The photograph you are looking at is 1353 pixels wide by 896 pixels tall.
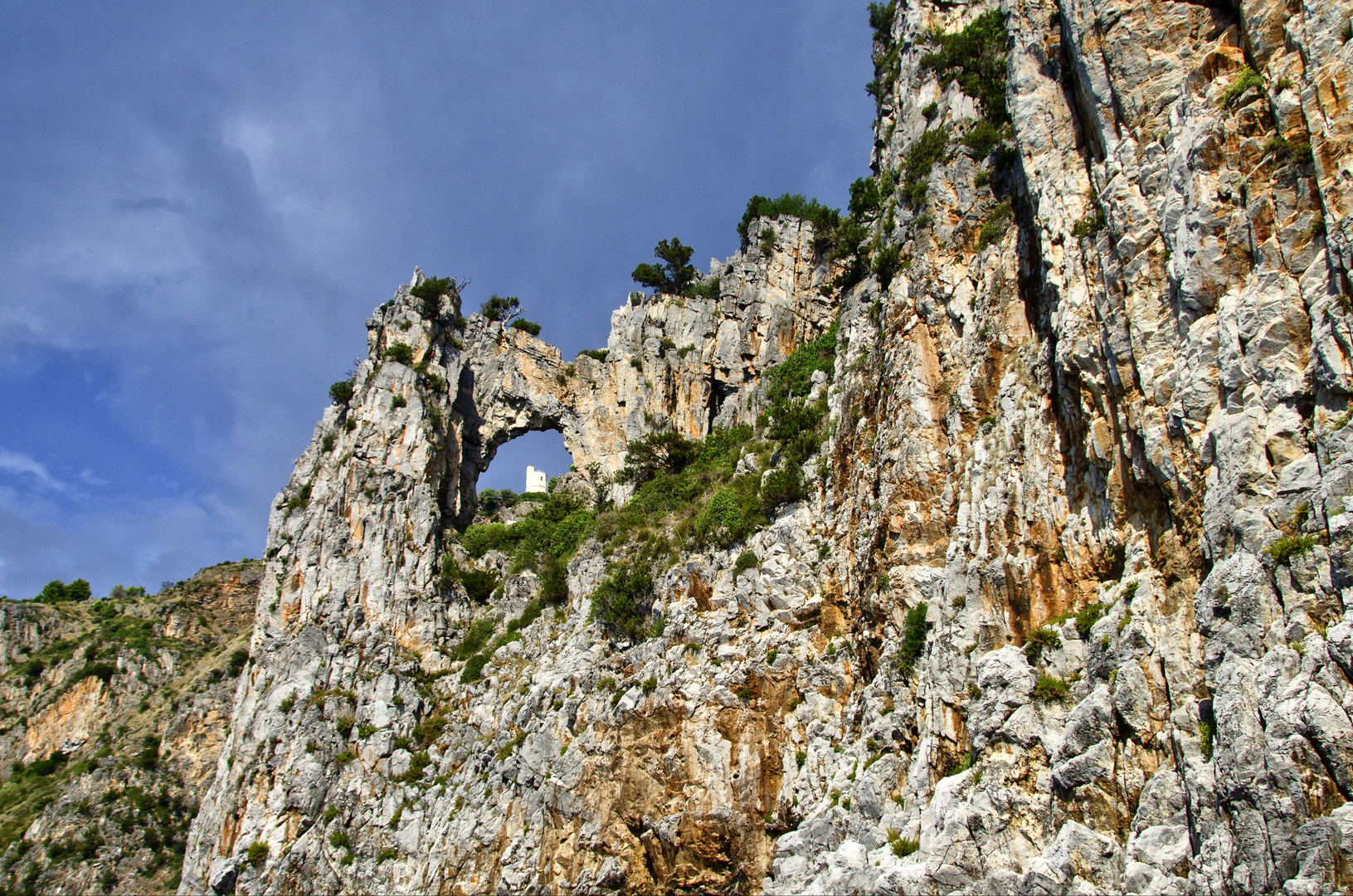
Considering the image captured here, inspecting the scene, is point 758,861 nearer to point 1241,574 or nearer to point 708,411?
point 1241,574

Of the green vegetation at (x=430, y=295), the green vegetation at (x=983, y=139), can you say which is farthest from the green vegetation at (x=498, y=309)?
the green vegetation at (x=983, y=139)

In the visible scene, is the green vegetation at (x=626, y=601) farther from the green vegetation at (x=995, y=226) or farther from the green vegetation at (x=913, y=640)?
the green vegetation at (x=995, y=226)

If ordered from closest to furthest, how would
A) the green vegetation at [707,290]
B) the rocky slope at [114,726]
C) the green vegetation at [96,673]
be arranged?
the rocky slope at [114,726] < the green vegetation at [707,290] < the green vegetation at [96,673]

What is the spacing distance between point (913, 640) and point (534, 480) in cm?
5872

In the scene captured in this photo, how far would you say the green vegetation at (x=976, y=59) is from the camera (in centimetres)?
2694

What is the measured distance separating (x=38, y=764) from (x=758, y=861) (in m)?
51.8

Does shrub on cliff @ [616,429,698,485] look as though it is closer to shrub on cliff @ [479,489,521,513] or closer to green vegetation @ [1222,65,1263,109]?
shrub on cliff @ [479,489,521,513]

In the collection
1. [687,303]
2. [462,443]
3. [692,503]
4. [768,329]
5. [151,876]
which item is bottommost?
[151,876]

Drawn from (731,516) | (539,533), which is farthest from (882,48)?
(539,533)

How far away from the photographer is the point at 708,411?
4600 centimetres

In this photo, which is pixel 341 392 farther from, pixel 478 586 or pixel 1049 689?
pixel 1049 689

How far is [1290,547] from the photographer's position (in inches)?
375

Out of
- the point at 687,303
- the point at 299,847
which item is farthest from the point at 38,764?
the point at 687,303

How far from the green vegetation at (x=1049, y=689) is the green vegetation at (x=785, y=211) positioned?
36.8 metres
